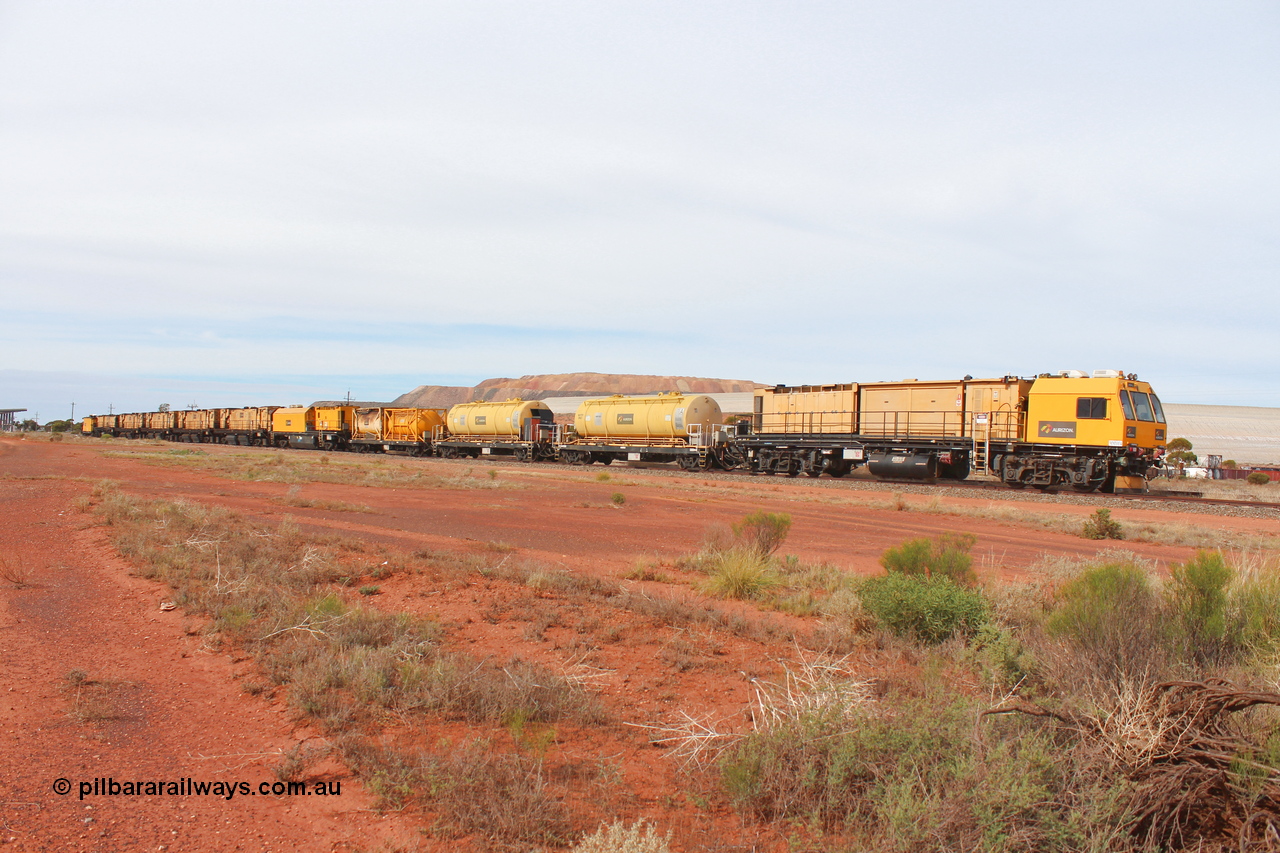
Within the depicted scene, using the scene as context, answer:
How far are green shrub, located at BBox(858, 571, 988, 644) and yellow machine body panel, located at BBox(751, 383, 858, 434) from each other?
25812 millimetres

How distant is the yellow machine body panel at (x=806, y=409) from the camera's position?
3331 centimetres

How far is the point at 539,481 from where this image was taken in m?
31.2

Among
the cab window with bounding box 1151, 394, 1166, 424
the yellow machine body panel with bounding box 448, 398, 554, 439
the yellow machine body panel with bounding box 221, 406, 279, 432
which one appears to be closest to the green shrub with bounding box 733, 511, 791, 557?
the cab window with bounding box 1151, 394, 1166, 424

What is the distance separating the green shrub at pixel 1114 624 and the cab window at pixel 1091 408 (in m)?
21.5

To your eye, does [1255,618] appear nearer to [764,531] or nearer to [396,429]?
[764,531]

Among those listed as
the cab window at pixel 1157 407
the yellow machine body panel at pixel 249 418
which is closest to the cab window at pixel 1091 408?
the cab window at pixel 1157 407

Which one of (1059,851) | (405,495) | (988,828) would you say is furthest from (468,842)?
(405,495)

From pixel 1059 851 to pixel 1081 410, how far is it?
85.9 feet

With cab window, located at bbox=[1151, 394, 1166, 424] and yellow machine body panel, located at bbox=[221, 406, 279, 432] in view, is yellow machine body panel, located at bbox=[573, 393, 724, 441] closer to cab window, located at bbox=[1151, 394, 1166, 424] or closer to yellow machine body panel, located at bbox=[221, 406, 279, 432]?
cab window, located at bbox=[1151, 394, 1166, 424]

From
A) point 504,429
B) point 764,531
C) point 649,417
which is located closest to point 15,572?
point 764,531

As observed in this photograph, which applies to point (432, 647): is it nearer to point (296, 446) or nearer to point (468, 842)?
point (468, 842)

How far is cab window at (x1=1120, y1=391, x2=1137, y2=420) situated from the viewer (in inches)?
989

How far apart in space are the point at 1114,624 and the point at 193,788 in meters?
6.38

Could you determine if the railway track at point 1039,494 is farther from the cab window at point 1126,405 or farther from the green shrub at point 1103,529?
the green shrub at point 1103,529
